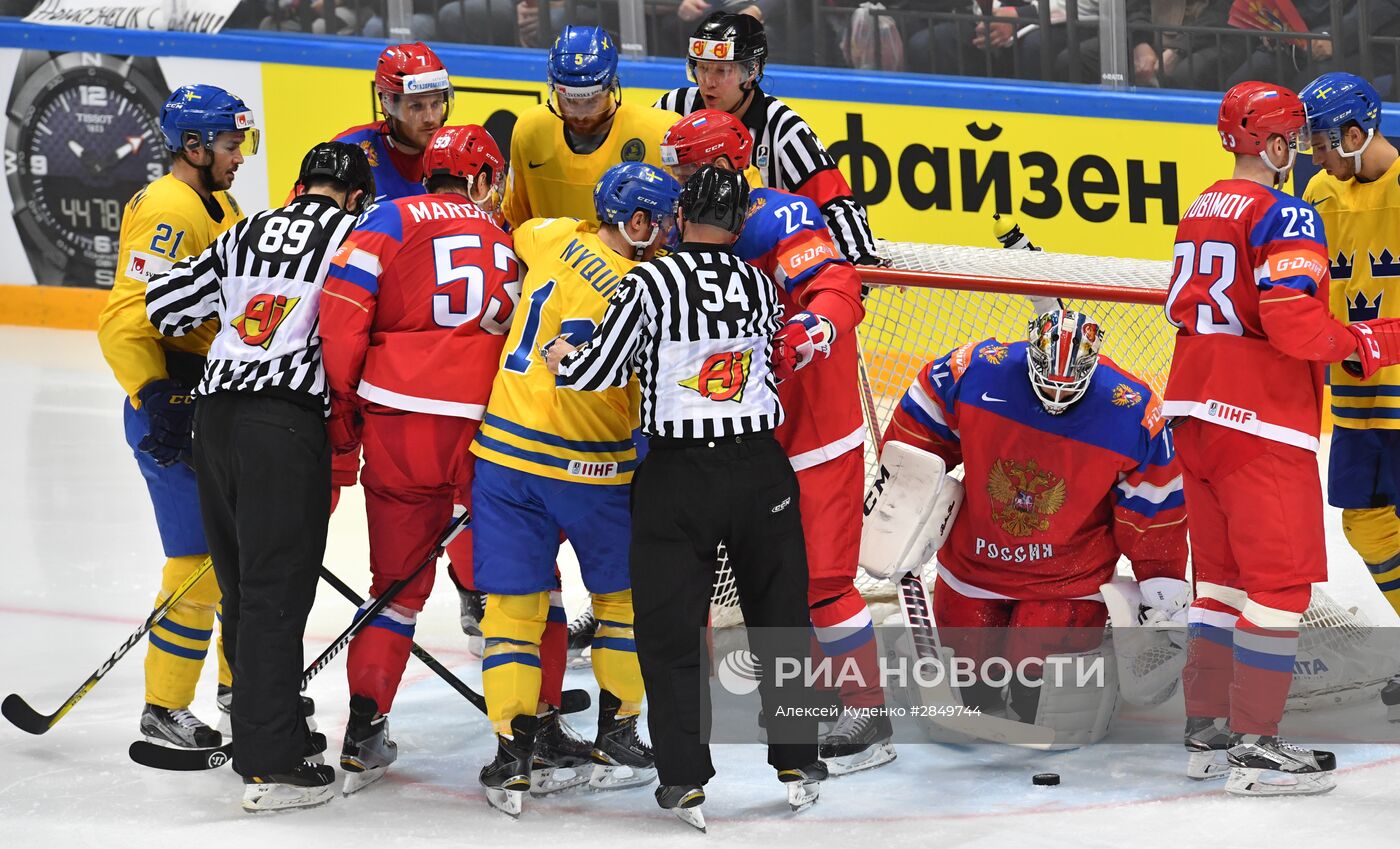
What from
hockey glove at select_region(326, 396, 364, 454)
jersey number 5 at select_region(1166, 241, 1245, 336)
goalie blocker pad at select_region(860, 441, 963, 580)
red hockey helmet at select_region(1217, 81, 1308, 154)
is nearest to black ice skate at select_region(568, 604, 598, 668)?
goalie blocker pad at select_region(860, 441, 963, 580)

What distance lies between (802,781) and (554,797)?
22.0 inches

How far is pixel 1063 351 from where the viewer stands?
4.29m

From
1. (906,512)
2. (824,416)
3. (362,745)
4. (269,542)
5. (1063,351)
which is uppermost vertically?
(1063,351)

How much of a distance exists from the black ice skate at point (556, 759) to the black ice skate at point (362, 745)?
1.17 ft

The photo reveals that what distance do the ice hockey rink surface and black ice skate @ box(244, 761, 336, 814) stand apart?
34 millimetres

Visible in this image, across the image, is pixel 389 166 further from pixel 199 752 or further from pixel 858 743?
pixel 858 743

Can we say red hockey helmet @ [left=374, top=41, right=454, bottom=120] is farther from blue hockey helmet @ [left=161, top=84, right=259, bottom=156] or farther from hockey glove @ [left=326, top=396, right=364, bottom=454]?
hockey glove @ [left=326, top=396, right=364, bottom=454]

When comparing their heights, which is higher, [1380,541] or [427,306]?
[427,306]

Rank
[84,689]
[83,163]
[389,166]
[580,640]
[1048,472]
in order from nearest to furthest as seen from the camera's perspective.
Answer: [84,689] → [1048,472] → [389,166] → [580,640] → [83,163]

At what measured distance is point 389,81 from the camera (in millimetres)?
4770

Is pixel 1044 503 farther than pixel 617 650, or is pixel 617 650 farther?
pixel 1044 503

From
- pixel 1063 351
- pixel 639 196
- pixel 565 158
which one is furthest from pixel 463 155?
pixel 1063 351

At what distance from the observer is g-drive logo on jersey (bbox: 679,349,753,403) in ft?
12.6

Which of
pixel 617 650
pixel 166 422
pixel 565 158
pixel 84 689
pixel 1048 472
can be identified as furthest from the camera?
pixel 565 158
